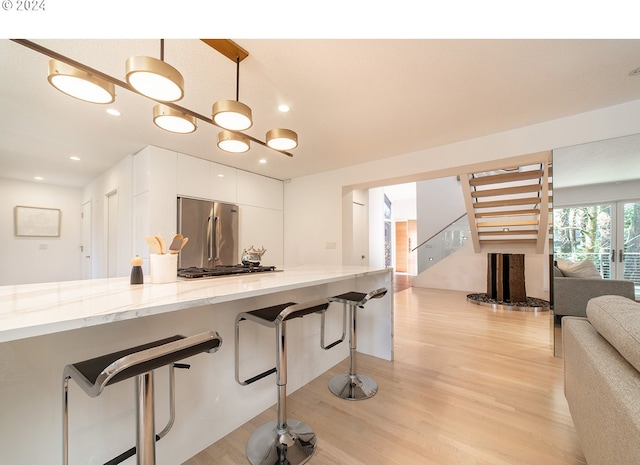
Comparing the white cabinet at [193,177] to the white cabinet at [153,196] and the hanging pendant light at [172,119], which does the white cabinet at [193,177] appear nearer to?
the white cabinet at [153,196]

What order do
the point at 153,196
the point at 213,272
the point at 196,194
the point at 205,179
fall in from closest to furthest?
the point at 213,272 → the point at 153,196 → the point at 196,194 → the point at 205,179

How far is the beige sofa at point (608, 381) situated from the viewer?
0.77 metres

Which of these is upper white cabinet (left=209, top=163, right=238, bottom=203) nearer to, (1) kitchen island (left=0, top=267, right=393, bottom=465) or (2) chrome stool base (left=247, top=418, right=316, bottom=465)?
(1) kitchen island (left=0, top=267, right=393, bottom=465)

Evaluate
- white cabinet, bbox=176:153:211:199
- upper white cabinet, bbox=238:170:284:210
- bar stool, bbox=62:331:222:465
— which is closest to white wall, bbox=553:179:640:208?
bar stool, bbox=62:331:222:465

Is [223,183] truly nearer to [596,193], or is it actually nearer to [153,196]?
[153,196]

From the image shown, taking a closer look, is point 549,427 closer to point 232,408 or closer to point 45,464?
point 232,408

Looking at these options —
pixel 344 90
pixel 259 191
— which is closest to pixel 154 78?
pixel 344 90

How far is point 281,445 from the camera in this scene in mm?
1432

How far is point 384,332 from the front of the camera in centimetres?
262

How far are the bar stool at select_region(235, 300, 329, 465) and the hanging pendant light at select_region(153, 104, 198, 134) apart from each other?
1.25 metres

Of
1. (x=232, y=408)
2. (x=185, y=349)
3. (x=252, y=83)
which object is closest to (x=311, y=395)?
(x=232, y=408)

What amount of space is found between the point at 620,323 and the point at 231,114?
2.06 m

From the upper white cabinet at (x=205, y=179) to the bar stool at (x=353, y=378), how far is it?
263cm

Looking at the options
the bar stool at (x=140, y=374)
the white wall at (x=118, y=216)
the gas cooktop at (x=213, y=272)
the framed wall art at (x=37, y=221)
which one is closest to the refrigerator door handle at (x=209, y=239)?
the white wall at (x=118, y=216)
